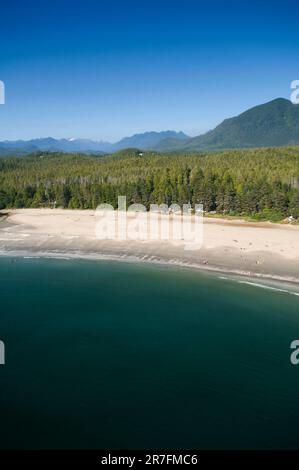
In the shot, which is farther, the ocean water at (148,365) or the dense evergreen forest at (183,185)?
the dense evergreen forest at (183,185)

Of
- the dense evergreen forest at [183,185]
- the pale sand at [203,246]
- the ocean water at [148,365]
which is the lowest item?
the ocean water at [148,365]

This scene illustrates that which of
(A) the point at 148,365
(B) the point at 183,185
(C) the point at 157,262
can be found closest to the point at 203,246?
(C) the point at 157,262

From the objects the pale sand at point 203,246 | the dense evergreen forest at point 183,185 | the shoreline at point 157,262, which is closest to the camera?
the shoreline at point 157,262

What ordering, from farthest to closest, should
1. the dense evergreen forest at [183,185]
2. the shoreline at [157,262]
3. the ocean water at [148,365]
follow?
the dense evergreen forest at [183,185], the shoreline at [157,262], the ocean water at [148,365]

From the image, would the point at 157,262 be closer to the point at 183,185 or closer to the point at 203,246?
the point at 203,246

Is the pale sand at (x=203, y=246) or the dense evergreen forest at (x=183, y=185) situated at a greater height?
the dense evergreen forest at (x=183, y=185)

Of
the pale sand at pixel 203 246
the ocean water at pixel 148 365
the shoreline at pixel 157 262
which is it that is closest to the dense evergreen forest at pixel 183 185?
the pale sand at pixel 203 246

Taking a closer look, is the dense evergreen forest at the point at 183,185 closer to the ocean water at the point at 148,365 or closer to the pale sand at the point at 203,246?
the pale sand at the point at 203,246
